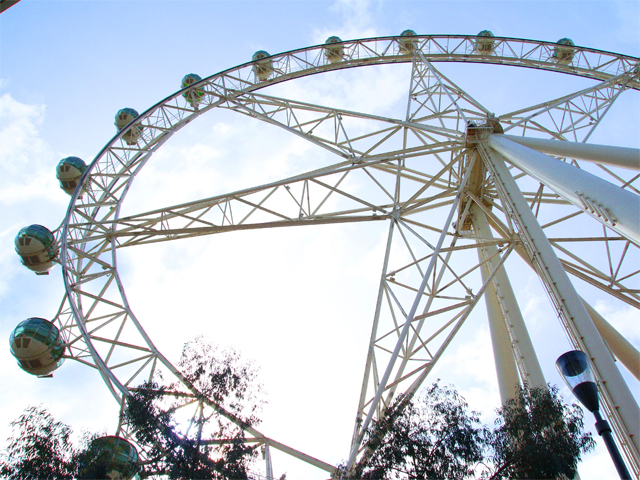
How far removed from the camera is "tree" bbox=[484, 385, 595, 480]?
7.73 meters

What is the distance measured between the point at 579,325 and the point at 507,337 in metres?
5.45

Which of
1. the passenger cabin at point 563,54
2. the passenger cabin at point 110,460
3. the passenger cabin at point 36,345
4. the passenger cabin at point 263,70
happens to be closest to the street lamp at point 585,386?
the passenger cabin at point 110,460

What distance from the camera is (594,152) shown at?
9.98m

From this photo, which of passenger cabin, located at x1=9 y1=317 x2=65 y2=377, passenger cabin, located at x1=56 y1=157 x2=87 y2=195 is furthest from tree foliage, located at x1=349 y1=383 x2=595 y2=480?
passenger cabin, located at x1=56 y1=157 x2=87 y2=195

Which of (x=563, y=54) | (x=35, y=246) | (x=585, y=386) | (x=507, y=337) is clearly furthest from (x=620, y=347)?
(x=35, y=246)

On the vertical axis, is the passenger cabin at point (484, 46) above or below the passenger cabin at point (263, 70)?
above

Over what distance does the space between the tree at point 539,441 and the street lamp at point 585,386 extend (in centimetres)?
232

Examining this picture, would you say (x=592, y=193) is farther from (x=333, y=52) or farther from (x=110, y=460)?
(x=333, y=52)

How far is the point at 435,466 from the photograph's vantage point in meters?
8.50

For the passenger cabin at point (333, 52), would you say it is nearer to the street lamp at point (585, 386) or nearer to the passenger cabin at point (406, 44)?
the passenger cabin at point (406, 44)

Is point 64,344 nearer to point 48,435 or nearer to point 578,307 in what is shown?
point 48,435

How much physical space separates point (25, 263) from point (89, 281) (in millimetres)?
3438

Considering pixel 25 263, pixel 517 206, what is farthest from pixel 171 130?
pixel 517 206

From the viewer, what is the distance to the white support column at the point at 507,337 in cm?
1276
